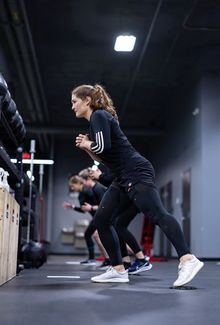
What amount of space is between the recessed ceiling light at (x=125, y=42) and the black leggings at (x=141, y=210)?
475 centimetres

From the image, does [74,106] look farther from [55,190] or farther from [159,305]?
[55,190]

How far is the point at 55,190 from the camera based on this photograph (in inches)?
602

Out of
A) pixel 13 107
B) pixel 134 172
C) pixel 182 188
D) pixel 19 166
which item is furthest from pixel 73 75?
pixel 134 172

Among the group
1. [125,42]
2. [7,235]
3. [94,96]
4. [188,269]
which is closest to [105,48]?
[125,42]

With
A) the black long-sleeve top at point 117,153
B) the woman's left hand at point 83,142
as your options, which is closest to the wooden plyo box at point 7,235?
the woman's left hand at point 83,142

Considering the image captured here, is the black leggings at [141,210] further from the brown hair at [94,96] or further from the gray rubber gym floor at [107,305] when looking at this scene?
the brown hair at [94,96]

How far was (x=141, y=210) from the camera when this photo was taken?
2.86 metres

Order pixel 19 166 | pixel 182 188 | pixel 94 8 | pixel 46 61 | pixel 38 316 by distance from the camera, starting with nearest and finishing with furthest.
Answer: pixel 38 316, pixel 19 166, pixel 94 8, pixel 46 61, pixel 182 188

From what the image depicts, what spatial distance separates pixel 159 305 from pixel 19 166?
2448 mm

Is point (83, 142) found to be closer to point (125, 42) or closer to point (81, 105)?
point (81, 105)

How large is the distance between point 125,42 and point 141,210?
518cm

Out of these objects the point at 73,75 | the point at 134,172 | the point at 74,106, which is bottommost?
the point at 134,172

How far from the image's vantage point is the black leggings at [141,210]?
9.00 feet

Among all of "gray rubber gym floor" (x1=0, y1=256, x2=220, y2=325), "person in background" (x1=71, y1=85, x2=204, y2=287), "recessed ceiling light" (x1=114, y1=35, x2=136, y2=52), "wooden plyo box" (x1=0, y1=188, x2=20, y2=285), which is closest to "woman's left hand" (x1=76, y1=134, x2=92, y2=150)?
Answer: "person in background" (x1=71, y1=85, x2=204, y2=287)
